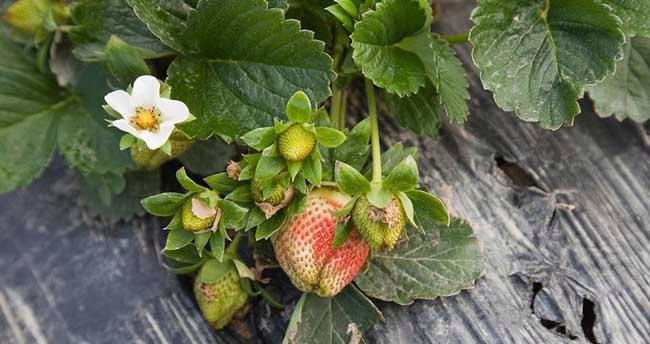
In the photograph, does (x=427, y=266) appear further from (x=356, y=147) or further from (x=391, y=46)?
(x=391, y=46)

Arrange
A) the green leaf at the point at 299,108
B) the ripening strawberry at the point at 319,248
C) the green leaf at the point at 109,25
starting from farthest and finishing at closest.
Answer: the green leaf at the point at 109,25 < the ripening strawberry at the point at 319,248 < the green leaf at the point at 299,108

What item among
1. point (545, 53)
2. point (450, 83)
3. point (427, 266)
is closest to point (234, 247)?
point (427, 266)

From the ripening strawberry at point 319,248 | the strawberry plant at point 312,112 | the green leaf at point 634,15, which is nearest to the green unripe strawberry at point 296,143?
the strawberry plant at point 312,112

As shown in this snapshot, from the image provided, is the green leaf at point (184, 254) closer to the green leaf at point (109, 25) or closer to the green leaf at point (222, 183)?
the green leaf at point (222, 183)

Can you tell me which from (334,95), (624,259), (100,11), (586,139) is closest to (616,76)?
(586,139)

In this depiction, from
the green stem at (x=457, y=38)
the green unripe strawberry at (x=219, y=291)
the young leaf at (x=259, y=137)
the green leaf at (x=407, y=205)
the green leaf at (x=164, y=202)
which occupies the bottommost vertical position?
the green unripe strawberry at (x=219, y=291)

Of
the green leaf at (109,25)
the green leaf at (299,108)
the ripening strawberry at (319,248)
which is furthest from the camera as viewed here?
the green leaf at (109,25)

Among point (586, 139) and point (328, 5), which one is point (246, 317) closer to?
point (328, 5)
